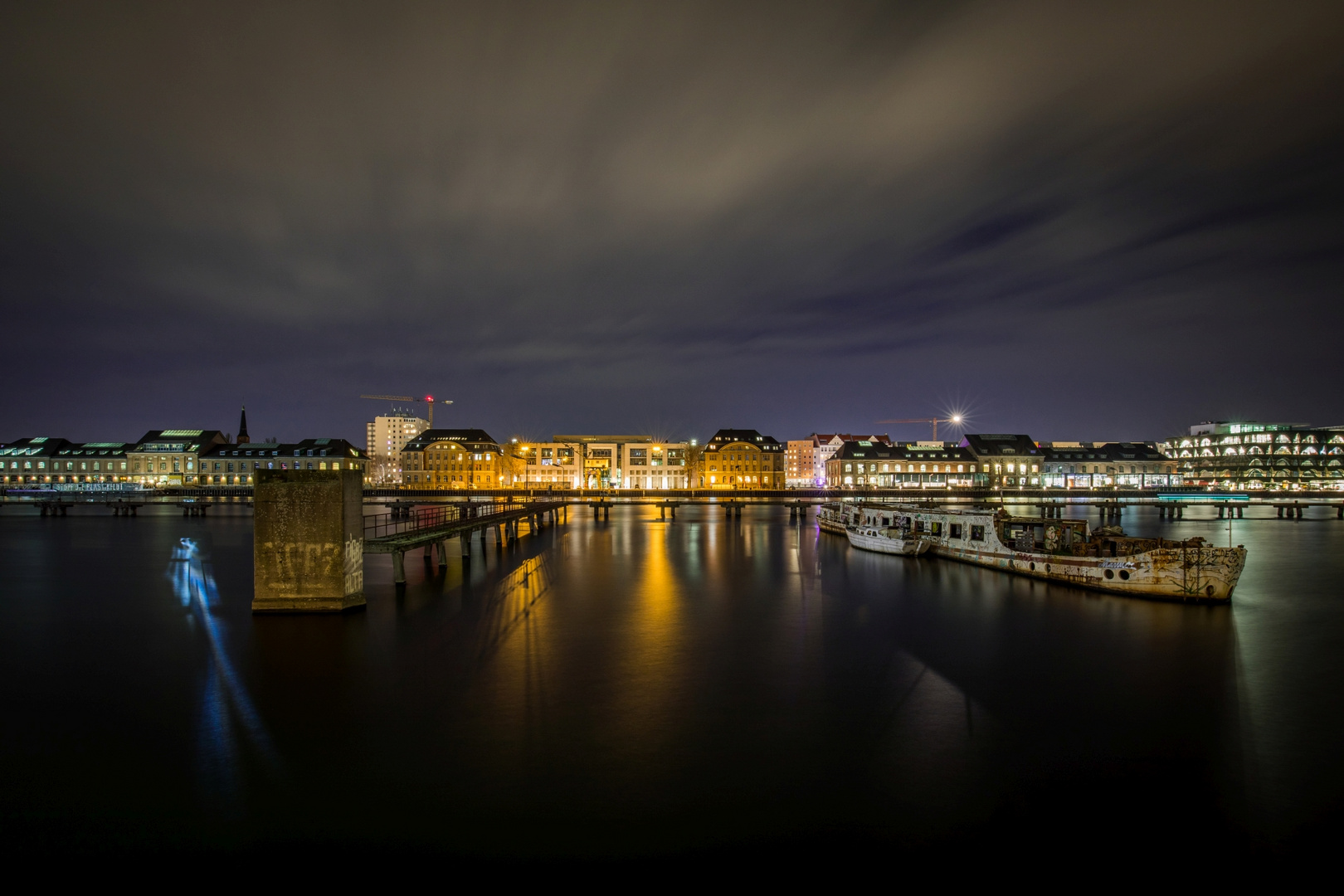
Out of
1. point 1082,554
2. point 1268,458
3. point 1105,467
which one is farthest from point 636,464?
point 1268,458

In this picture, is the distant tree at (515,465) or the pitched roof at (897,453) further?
the pitched roof at (897,453)

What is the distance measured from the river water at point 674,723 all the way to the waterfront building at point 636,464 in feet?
321

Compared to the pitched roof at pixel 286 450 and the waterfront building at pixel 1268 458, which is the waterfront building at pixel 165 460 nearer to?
the pitched roof at pixel 286 450

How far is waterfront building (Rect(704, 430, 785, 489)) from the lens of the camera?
12081 centimetres

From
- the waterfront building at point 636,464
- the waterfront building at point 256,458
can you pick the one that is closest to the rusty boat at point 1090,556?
the waterfront building at point 636,464

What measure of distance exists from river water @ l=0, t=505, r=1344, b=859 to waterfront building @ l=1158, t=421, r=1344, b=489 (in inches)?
5555

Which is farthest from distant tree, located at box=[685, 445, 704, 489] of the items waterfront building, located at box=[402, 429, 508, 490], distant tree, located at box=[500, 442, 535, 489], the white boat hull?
the white boat hull

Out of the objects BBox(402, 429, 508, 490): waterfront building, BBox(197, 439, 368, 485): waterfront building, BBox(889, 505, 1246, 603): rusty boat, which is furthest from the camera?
BBox(197, 439, 368, 485): waterfront building

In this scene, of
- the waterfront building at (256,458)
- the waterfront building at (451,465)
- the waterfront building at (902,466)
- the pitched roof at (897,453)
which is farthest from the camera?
the pitched roof at (897,453)

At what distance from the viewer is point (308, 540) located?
19609mm

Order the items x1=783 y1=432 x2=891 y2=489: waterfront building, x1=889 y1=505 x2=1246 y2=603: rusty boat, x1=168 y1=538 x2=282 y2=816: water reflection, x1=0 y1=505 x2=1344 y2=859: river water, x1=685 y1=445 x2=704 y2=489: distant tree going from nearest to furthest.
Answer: x1=0 y1=505 x2=1344 y2=859: river water, x1=168 y1=538 x2=282 y2=816: water reflection, x1=889 y1=505 x2=1246 y2=603: rusty boat, x1=685 y1=445 x2=704 y2=489: distant tree, x1=783 y1=432 x2=891 y2=489: waterfront building

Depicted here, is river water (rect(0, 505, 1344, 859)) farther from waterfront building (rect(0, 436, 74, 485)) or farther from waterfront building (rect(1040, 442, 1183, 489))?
waterfront building (rect(0, 436, 74, 485))

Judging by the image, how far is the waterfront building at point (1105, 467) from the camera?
129m

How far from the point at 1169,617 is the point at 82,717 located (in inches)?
1237
